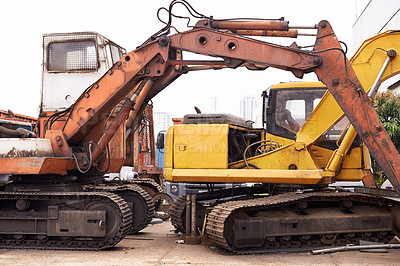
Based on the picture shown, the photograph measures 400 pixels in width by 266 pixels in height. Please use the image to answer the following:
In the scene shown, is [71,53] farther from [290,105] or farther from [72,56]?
[290,105]

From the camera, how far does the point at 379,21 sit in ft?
78.0

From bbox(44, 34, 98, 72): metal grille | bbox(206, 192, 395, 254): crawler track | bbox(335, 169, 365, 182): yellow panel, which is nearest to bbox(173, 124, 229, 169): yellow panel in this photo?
bbox(206, 192, 395, 254): crawler track

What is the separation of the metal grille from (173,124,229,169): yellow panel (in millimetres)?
2799

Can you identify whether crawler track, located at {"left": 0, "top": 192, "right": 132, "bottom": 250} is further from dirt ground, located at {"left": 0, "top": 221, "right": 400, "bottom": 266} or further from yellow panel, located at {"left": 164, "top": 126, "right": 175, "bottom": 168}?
yellow panel, located at {"left": 164, "top": 126, "right": 175, "bottom": 168}

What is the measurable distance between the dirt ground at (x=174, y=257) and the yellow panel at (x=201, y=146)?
1.57 m

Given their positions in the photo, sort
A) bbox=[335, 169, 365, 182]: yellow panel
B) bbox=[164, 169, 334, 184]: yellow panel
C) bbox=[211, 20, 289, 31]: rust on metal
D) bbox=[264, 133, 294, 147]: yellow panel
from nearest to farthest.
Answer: bbox=[211, 20, 289, 31]: rust on metal → bbox=[164, 169, 334, 184]: yellow panel → bbox=[335, 169, 365, 182]: yellow panel → bbox=[264, 133, 294, 147]: yellow panel

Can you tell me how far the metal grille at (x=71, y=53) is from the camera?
10.1 metres

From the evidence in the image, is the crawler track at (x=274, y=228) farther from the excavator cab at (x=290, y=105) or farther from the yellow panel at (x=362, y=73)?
the excavator cab at (x=290, y=105)

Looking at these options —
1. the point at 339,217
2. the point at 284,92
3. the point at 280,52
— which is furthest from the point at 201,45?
the point at 339,217

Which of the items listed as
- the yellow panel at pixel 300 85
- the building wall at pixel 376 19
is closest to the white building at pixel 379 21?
the building wall at pixel 376 19

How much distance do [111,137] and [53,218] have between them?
1867 mm

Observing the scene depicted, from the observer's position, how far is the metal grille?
10133 millimetres

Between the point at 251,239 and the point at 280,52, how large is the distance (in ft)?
10.8

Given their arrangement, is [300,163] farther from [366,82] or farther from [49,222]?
[49,222]
